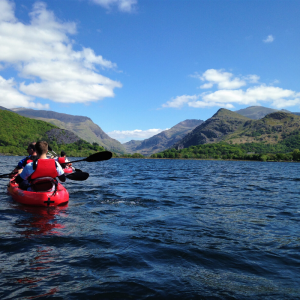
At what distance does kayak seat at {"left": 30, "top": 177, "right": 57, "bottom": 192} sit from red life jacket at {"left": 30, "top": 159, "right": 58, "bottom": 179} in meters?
0.17

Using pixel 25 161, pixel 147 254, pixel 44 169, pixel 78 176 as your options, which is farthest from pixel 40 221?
pixel 147 254

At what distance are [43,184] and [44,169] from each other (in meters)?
0.77

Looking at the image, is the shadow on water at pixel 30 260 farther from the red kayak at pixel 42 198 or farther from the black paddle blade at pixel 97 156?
the black paddle blade at pixel 97 156

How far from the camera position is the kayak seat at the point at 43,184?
994cm

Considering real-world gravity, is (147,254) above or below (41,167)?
below

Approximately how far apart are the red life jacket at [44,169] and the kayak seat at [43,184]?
0.55ft

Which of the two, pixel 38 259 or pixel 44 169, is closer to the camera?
pixel 38 259

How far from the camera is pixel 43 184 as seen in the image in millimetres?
10062

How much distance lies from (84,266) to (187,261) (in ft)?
7.33

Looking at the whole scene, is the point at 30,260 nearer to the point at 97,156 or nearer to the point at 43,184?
the point at 43,184

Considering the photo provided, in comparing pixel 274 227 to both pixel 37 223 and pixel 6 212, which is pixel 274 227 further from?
pixel 6 212

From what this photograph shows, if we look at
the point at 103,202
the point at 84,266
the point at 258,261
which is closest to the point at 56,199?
the point at 103,202

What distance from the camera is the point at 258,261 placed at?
5.59 meters

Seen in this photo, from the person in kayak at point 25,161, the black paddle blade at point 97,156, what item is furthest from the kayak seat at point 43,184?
the black paddle blade at point 97,156
